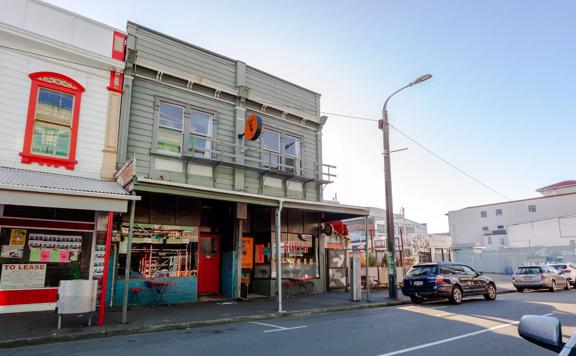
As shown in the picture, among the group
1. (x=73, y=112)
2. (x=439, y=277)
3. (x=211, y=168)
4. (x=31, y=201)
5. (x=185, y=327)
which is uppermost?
(x=73, y=112)

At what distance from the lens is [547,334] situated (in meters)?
2.34

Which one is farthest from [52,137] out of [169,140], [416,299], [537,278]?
[537,278]

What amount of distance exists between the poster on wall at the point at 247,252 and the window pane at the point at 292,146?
4.10m

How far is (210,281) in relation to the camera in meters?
15.6

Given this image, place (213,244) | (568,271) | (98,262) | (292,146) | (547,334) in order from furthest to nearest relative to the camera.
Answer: (568,271), (292,146), (213,244), (98,262), (547,334)

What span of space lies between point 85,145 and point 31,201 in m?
3.77

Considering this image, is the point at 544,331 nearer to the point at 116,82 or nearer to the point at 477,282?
the point at 116,82

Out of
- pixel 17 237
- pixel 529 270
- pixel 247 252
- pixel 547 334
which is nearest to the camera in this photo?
pixel 547 334

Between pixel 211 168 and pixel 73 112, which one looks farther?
pixel 211 168

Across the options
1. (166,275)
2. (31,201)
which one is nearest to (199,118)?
(166,275)

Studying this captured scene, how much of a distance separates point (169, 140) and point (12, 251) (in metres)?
5.67

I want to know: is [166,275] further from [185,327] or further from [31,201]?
[31,201]

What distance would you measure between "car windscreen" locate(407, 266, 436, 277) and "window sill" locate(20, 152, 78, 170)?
12295mm

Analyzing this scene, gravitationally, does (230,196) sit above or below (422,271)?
above
